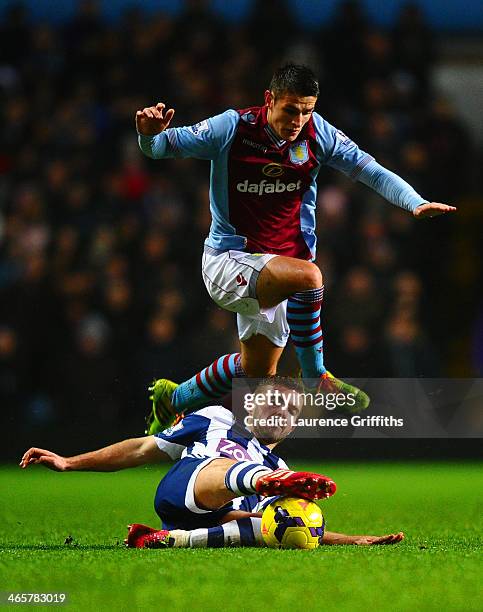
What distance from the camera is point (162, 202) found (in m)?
11.1

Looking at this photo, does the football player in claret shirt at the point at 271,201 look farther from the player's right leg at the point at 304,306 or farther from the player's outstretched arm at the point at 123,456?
the player's outstretched arm at the point at 123,456

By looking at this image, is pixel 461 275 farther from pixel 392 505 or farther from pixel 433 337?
pixel 392 505

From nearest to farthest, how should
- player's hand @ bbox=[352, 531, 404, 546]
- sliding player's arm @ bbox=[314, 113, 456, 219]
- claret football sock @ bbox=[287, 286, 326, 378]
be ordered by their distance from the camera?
player's hand @ bbox=[352, 531, 404, 546], sliding player's arm @ bbox=[314, 113, 456, 219], claret football sock @ bbox=[287, 286, 326, 378]

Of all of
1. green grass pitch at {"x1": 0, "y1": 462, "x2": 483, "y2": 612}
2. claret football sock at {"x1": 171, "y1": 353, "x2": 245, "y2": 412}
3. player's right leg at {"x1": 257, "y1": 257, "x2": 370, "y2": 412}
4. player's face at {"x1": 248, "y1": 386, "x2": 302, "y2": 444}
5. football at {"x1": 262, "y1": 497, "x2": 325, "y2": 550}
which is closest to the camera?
green grass pitch at {"x1": 0, "y1": 462, "x2": 483, "y2": 612}

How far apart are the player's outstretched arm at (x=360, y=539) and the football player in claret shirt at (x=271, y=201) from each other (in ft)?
3.32

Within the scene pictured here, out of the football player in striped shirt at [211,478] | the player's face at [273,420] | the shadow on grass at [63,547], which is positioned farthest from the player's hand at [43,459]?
the player's face at [273,420]

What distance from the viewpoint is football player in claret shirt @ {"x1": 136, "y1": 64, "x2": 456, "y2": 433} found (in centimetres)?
555

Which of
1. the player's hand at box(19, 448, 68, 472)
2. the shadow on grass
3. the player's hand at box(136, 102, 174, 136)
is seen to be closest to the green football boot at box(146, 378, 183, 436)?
the player's hand at box(19, 448, 68, 472)

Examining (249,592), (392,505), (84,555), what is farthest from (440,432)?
(249,592)

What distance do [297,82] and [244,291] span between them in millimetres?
976

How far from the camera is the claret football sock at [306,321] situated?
5.91m

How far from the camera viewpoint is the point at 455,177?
1138cm

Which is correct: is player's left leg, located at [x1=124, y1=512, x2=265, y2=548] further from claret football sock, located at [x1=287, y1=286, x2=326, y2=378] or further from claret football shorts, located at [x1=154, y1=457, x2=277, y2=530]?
claret football sock, located at [x1=287, y1=286, x2=326, y2=378]

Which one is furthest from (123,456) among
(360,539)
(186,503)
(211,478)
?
(360,539)
